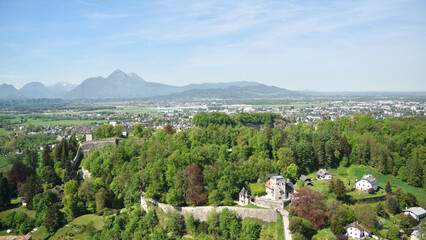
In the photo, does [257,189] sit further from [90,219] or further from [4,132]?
[4,132]

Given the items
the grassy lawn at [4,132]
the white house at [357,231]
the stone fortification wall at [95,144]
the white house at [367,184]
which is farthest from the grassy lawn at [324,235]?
the grassy lawn at [4,132]

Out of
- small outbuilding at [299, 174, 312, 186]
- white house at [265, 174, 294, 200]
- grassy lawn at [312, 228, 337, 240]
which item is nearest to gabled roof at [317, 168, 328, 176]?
small outbuilding at [299, 174, 312, 186]

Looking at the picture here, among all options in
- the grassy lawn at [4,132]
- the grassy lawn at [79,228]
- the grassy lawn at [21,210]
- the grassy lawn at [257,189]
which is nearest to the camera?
the grassy lawn at [79,228]

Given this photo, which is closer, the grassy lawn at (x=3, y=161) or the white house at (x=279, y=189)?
the white house at (x=279, y=189)

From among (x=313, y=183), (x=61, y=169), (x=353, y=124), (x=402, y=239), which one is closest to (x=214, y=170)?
(x=313, y=183)

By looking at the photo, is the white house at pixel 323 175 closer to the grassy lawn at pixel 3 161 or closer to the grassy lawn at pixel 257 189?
the grassy lawn at pixel 257 189

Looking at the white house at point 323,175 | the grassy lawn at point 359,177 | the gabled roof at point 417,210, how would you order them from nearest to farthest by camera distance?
the gabled roof at point 417,210
the grassy lawn at point 359,177
the white house at point 323,175
